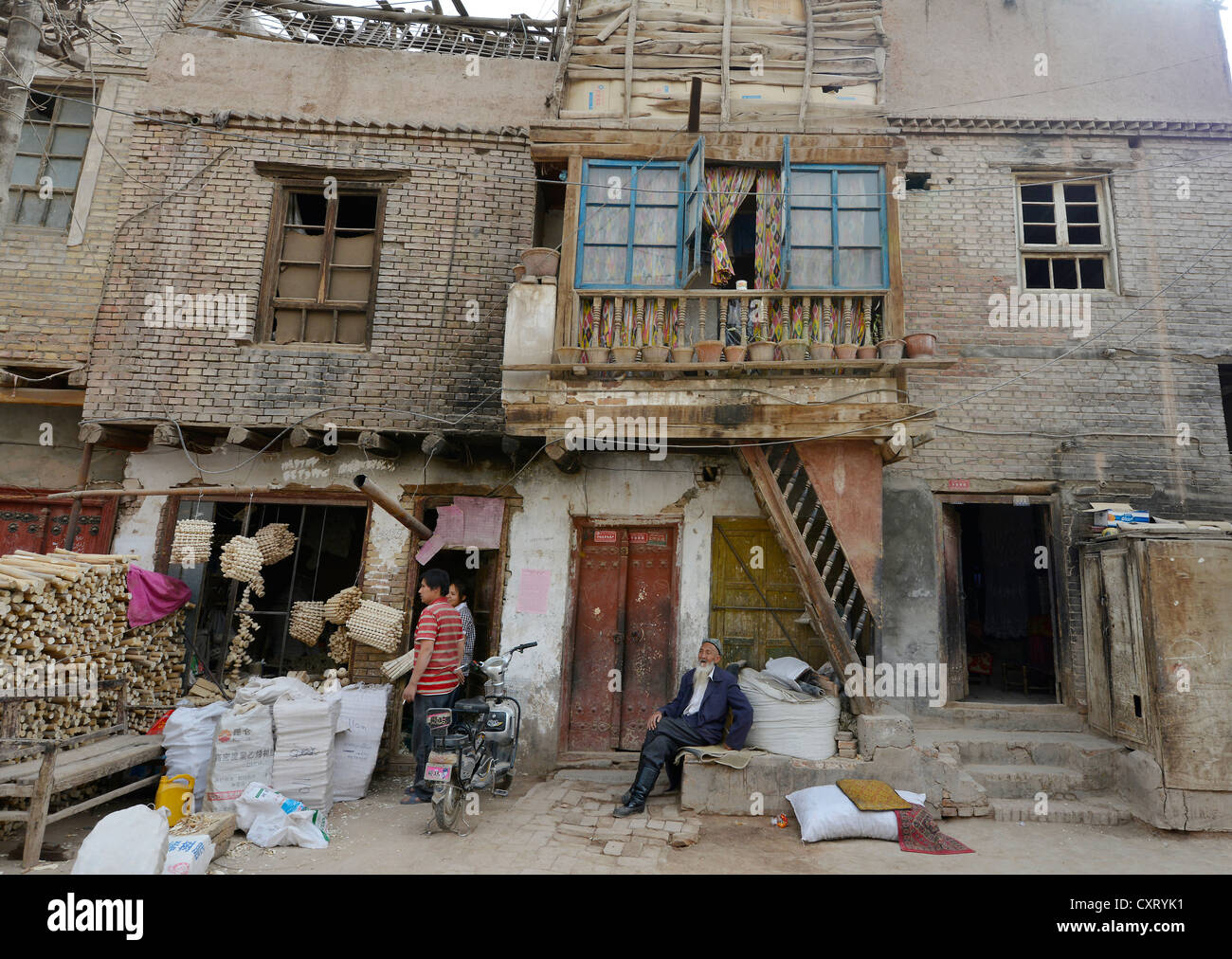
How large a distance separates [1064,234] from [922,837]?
285 inches

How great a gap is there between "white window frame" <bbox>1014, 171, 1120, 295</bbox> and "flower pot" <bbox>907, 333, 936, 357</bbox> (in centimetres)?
289

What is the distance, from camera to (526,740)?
7.52 m

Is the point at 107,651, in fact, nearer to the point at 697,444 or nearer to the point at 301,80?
the point at 697,444

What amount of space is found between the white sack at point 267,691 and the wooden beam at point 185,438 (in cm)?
303

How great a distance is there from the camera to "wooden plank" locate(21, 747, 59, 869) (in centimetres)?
462

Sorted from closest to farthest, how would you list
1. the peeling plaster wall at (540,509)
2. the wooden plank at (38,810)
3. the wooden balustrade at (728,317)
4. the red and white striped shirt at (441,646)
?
the wooden plank at (38,810) < the red and white striped shirt at (441,646) < the wooden balustrade at (728,317) < the peeling plaster wall at (540,509)

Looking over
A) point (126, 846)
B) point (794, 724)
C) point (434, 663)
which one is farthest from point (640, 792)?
point (126, 846)

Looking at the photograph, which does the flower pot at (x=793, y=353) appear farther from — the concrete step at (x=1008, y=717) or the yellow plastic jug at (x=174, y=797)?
the yellow plastic jug at (x=174, y=797)

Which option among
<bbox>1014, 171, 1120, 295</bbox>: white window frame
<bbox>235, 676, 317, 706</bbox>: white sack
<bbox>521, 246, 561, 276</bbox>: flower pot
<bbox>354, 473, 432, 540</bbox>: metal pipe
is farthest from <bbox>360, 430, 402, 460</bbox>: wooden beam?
<bbox>1014, 171, 1120, 295</bbox>: white window frame

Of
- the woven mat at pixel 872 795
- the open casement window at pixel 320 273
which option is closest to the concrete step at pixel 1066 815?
the woven mat at pixel 872 795

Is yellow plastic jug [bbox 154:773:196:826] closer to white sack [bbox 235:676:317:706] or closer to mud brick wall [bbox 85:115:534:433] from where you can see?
white sack [bbox 235:676:317:706]

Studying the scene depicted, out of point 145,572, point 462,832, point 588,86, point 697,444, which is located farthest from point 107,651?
point 588,86

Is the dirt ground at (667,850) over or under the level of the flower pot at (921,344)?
under

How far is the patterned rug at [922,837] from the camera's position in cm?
531
